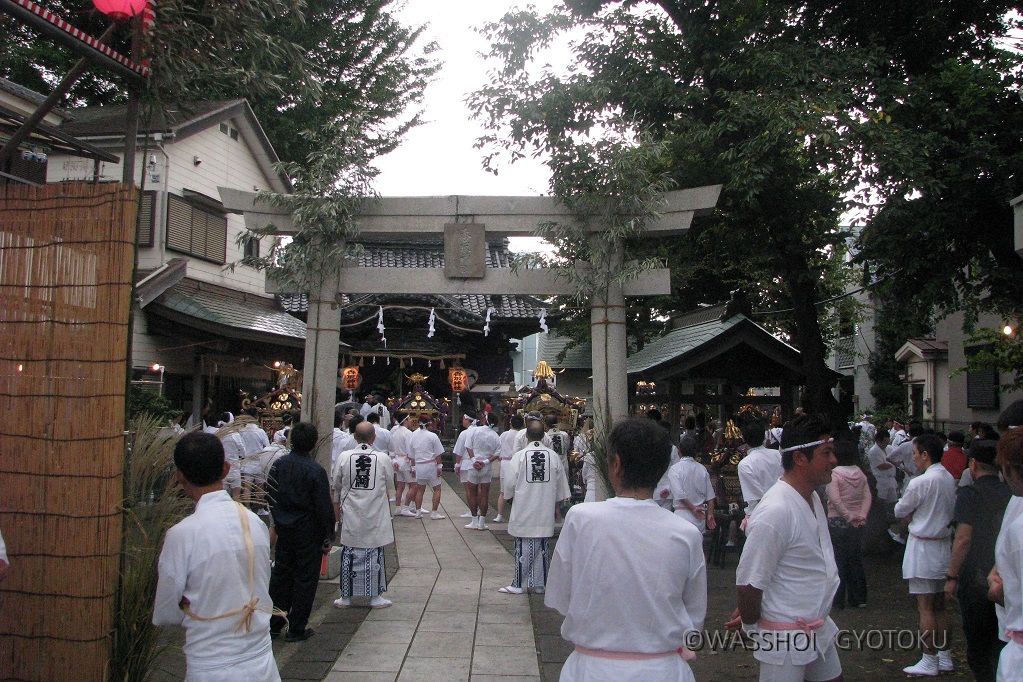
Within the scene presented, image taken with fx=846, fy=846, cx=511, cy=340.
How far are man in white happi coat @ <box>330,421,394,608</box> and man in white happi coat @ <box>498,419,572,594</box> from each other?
1.46m

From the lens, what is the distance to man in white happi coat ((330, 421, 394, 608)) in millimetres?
8352

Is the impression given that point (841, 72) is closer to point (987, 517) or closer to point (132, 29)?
point (987, 517)

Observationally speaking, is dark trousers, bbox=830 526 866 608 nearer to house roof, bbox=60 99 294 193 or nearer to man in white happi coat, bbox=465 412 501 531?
man in white happi coat, bbox=465 412 501 531

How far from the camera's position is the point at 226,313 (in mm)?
17203

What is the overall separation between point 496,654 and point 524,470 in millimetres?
2968

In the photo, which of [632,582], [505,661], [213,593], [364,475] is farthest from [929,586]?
[213,593]

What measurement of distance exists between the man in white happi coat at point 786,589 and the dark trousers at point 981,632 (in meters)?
1.79

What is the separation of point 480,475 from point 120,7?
10009mm

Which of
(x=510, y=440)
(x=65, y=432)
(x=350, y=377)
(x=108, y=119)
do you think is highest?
(x=108, y=119)

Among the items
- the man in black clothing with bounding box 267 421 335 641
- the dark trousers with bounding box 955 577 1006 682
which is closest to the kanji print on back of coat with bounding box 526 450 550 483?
the man in black clothing with bounding box 267 421 335 641

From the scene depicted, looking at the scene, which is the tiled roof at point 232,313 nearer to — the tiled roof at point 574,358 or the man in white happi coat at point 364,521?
the man in white happi coat at point 364,521

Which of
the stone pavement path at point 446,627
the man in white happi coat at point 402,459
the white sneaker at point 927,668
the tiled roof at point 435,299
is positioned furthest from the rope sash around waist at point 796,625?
the tiled roof at point 435,299

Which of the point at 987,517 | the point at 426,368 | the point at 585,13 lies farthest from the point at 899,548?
the point at 426,368

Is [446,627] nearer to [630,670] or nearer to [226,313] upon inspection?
[630,670]
